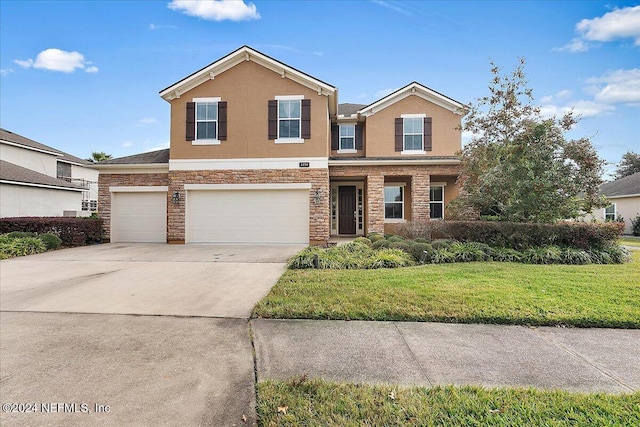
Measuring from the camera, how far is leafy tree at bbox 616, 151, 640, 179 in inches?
1382

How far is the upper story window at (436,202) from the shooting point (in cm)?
1502

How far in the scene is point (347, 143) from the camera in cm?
1614

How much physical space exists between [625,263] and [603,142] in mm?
4117

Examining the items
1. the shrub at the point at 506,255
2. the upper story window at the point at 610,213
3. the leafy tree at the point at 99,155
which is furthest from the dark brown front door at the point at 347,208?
the leafy tree at the point at 99,155

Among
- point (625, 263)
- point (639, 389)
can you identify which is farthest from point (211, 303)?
point (625, 263)

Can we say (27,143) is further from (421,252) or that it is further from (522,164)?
(522,164)

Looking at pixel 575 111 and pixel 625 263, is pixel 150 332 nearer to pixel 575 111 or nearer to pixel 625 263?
pixel 625 263

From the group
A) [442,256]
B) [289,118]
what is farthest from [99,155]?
[442,256]

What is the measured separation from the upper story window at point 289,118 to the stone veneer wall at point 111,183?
229 inches

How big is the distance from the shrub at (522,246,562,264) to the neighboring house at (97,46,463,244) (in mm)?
5188

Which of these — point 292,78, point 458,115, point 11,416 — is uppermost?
point 292,78

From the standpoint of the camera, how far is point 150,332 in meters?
3.98

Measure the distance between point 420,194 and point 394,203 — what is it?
6.64ft

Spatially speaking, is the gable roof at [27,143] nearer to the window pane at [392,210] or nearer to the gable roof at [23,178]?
the gable roof at [23,178]
